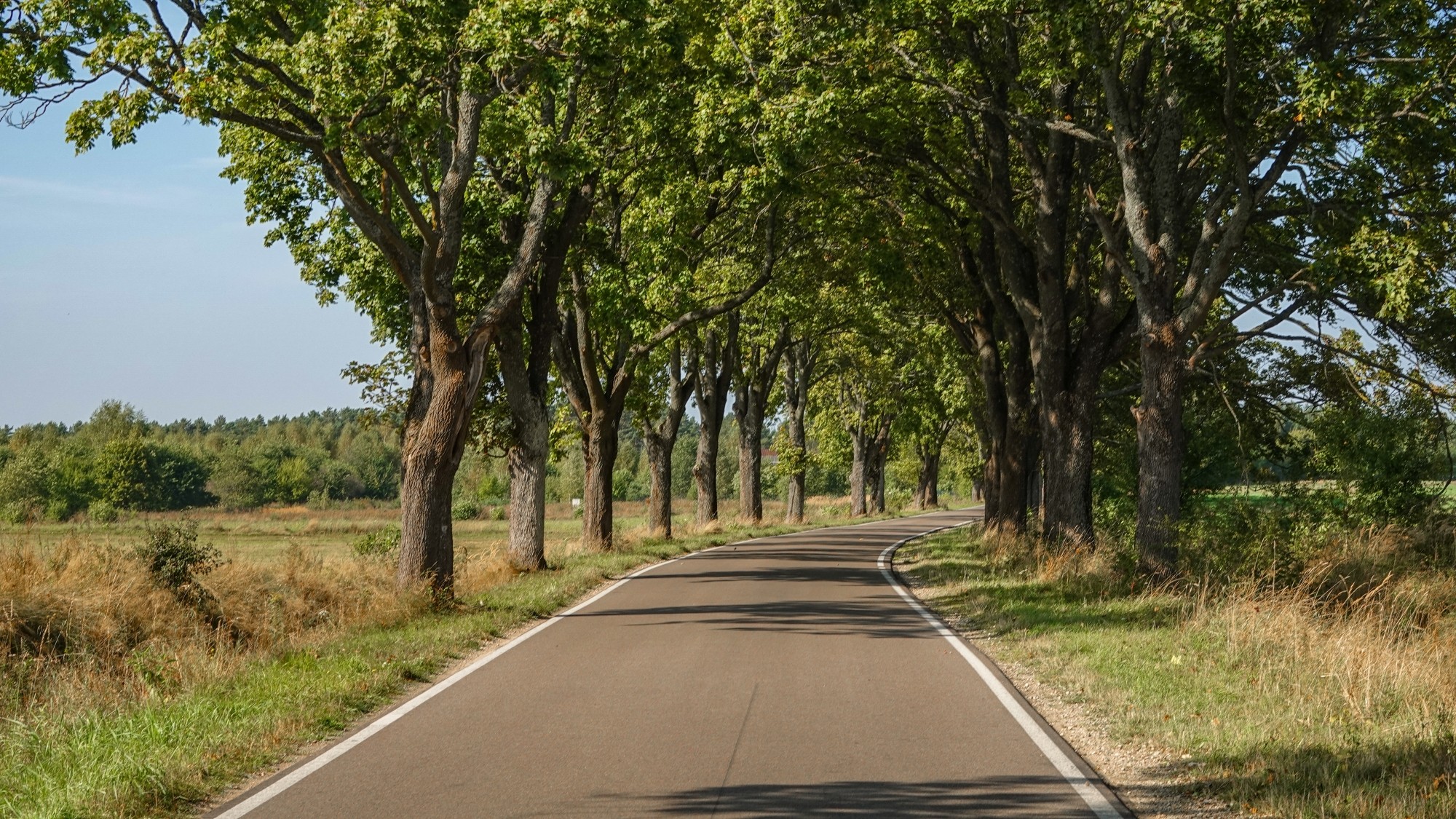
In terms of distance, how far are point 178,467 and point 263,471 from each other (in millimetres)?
7396

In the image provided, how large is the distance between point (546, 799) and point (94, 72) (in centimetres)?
1028

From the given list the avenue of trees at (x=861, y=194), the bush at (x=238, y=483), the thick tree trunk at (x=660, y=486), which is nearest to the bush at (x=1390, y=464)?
the avenue of trees at (x=861, y=194)

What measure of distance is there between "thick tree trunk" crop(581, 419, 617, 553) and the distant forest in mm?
4790

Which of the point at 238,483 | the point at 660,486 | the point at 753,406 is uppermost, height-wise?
the point at 753,406

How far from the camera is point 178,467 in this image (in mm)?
111938

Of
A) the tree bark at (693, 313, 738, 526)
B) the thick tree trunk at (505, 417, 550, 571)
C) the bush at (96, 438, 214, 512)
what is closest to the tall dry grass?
the thick tree trunk at (505, 417, 550, 571)

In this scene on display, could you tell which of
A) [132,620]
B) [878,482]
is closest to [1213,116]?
[132,620]

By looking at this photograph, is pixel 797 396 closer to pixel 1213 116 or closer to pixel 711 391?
pixel 711 391

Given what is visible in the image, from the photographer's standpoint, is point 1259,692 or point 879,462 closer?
point 1259,692

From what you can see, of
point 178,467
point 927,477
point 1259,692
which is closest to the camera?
point 1259,692

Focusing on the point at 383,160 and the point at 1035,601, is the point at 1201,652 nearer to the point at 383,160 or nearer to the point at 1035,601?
the point at 1035,601

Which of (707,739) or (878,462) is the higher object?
(878,462)

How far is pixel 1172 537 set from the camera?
56.7ft

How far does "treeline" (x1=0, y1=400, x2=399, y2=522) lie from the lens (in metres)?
79.1
